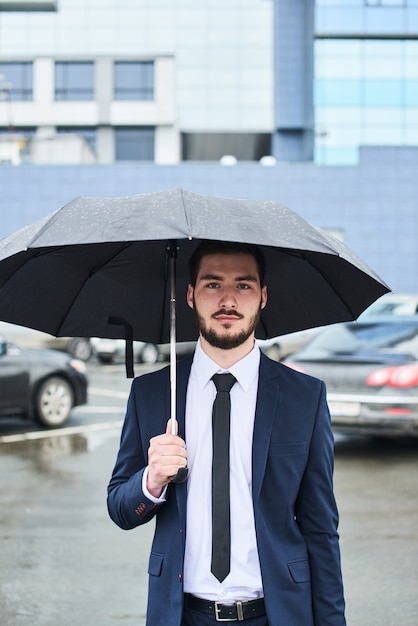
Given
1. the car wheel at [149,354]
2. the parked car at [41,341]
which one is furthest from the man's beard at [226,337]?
the car wheel at [149,354]

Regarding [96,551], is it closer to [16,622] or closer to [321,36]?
[16,622]

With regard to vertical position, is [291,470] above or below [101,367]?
above

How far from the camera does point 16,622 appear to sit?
15.4 ft

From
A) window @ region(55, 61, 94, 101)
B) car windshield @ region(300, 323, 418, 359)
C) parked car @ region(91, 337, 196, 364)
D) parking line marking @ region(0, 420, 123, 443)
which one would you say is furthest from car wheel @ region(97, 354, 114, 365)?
window @ region(55, 61, 94, 101)

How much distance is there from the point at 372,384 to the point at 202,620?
741cm

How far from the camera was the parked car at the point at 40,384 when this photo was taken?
37.6ft

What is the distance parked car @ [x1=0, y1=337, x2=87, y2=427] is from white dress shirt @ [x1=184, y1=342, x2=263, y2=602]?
929cm

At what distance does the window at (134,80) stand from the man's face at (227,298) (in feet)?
163

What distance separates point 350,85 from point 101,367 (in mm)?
29523

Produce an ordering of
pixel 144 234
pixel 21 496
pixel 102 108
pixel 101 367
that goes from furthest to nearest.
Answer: pixel 102 108, pixel 101 367, pixel 21 496, pixel 144 234

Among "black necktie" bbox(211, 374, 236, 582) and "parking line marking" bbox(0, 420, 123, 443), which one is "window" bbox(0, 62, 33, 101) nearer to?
"parking line marking" bbox(0, 420, 123, 443)

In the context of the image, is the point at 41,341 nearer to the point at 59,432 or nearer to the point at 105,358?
the point at 105,358

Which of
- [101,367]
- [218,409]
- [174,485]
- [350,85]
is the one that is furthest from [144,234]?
[350,85]

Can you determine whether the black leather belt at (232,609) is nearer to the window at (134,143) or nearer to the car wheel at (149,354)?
the car wheel at (149,354)
